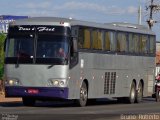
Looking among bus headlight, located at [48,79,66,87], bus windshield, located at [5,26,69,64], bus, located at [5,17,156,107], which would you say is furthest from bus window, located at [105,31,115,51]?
bus headlight, located at [48,79,66,87]

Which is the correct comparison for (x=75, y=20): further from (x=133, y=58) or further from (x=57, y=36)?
(x=133, y=58)

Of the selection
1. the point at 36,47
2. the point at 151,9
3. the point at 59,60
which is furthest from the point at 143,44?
the point at 151,9

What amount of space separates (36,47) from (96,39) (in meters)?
3.67

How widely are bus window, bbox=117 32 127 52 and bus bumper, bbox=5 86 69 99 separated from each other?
586 centimetres

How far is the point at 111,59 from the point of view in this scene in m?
32.5

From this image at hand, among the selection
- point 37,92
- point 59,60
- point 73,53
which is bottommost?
point 37,92

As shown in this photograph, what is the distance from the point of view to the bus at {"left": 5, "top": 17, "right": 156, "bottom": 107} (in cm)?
2814

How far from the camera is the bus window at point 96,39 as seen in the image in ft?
101

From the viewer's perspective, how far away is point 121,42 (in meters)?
33.7

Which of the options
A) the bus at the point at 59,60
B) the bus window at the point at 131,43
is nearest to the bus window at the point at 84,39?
the bus at the point at 59,60

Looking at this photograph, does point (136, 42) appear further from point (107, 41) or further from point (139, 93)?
point (107, 41)

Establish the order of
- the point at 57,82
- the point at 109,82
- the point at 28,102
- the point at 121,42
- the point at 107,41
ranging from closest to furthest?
the point at 57,82, the point at 28,102, the point at 107,41, the point at 109,82, the point at 121,42

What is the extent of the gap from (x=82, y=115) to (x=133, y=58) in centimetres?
1196

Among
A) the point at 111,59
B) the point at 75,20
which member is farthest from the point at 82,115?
the point at 111,59
